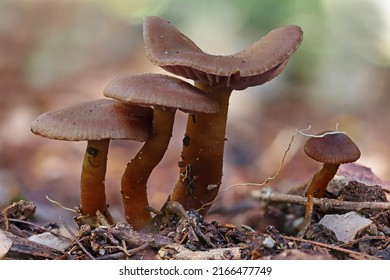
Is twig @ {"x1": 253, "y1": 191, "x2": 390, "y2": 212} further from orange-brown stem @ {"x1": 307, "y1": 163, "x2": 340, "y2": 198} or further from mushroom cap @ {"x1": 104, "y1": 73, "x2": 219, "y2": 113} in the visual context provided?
mushroom cap @ {"x1": 104, "y1": 73, "x2": 219, "y2": 113}

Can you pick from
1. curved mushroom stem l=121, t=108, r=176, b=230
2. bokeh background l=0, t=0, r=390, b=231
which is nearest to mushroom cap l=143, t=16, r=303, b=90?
curved mushroom stem l=121, t=108, r=176, b=230

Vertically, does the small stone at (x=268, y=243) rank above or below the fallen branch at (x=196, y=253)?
above

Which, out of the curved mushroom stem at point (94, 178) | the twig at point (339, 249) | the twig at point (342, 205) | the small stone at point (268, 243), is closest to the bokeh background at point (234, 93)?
the curved mushroom stem at point (94, 178)

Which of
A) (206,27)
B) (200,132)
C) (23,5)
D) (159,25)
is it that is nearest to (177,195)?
(200,132)

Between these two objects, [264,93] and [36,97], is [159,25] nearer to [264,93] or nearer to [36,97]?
[36,97]

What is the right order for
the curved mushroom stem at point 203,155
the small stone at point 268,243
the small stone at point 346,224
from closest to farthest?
the small stone at point 268,243 < the small stone at point 346,224 < the curved mushroom stem at point 203,155

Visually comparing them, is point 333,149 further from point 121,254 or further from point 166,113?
point 121,254

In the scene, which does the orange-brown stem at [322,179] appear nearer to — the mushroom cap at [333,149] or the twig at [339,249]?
the mushroom cap at [333,149]
